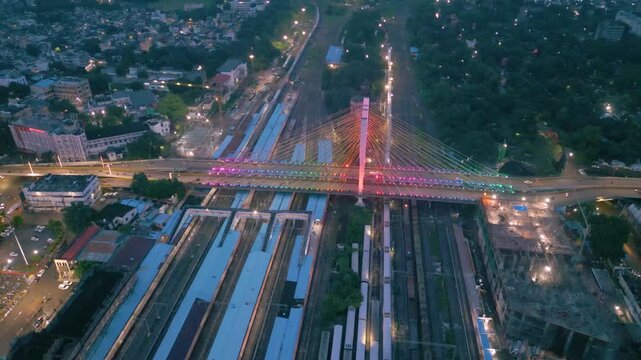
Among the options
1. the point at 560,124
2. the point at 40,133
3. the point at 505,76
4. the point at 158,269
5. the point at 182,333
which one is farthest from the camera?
the point at 505,76

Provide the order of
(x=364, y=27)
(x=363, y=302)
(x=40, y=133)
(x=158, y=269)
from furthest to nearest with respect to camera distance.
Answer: (x=364, y=27), (x=40, y=133), (x=158, y=269), (x=363, y=302)

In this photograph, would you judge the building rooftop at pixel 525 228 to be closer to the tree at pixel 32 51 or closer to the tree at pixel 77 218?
the tree at pixel 77 218

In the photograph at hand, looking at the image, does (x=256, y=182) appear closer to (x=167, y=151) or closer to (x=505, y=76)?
(x=167, y=151)

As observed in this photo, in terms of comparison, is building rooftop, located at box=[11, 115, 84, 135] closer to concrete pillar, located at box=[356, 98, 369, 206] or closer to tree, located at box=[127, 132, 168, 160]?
tree, located at box=[127, 132, 168, 160]

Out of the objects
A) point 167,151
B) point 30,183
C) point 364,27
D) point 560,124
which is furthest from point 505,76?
point 30,183

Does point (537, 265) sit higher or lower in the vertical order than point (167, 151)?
lower

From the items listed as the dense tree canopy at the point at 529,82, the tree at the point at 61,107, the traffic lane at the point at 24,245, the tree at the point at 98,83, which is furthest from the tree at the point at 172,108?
the dense tree canopy at the point at 529,82
